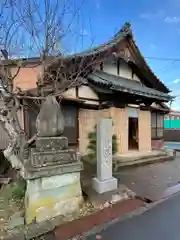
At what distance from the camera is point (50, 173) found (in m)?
3.50

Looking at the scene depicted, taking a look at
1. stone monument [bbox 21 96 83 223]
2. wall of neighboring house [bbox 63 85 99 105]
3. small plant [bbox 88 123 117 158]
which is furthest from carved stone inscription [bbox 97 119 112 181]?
wall of neighboring house [bbox 63 85 99 105]

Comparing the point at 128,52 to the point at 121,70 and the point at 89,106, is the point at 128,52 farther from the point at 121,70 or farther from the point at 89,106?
the point at 89,106

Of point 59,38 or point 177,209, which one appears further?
point 59,38

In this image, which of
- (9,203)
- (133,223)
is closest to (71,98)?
(9,203)

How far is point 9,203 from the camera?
4.24 m

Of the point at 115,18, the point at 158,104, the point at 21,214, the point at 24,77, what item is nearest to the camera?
the point at 21,214

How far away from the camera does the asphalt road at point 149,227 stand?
9.98ft

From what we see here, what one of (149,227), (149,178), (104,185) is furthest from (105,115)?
(149,227)

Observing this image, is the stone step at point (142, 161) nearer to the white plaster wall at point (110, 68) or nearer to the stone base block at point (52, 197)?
the stone base block at point (52, 197)

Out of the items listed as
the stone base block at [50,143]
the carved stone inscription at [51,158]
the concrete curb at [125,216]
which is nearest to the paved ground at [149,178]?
the concrete curb at [125,216]

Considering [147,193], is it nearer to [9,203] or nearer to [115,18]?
[9,203]

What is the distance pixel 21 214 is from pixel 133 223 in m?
2.21

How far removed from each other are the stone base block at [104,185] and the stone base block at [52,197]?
84 cm

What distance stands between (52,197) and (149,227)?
6.16ft
